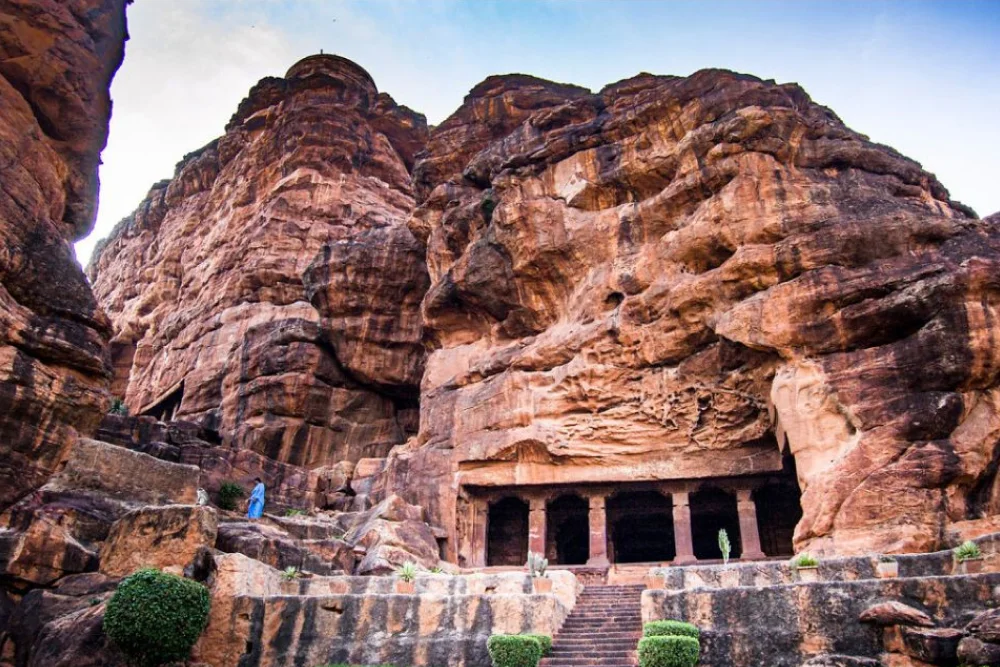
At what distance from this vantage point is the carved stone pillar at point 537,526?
29266 millimetres

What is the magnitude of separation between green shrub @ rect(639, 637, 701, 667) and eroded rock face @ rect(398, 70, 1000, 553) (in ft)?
30.7

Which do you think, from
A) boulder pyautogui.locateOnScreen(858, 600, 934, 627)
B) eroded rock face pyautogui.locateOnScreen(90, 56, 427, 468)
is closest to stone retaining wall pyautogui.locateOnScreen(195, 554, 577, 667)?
boulder pyautogui.locateOnScreen(858, 600, 934, 627)

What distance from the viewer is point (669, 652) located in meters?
13.2

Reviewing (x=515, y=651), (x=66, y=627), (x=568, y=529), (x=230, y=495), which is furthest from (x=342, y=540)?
(x=515, y=651)

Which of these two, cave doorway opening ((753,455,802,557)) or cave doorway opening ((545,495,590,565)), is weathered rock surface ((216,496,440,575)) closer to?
cave doorway opening ((545,495,590,565))

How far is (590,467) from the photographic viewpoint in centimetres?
2966

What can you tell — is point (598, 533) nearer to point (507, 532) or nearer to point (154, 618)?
point (507, 532)

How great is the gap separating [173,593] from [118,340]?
4836 cm

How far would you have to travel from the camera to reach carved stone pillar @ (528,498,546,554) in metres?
29.3

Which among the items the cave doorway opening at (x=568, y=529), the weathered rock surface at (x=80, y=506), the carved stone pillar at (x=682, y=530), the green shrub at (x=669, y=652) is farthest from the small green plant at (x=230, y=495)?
the green shrub at (x=669, y=652)

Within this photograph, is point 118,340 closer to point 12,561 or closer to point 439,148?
point 439,148

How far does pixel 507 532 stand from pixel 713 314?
42.7 ft

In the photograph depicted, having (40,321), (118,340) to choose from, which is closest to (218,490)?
(40,321)

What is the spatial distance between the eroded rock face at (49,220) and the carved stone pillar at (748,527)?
21.3 metres
